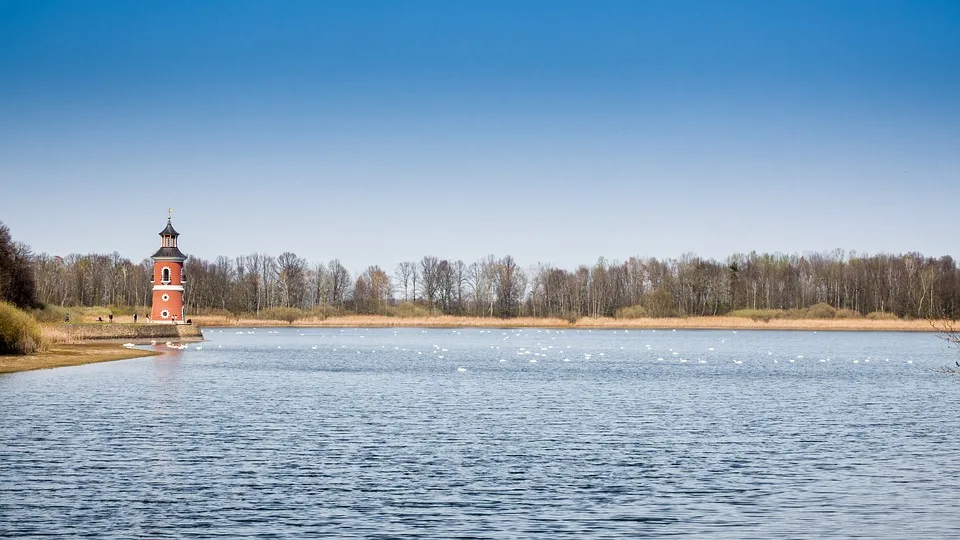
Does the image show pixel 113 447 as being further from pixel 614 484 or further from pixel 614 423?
pixel 614 423

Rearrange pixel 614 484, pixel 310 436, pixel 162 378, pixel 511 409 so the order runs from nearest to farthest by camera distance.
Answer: pixel 614 484 → pixel 310 436 → pixel 511 409 → pixel 162 378

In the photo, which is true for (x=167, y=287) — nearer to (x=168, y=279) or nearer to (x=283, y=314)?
(x=168, y=279)

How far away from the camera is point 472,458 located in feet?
72.1

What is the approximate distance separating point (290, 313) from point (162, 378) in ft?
341

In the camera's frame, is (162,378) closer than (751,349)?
Yes

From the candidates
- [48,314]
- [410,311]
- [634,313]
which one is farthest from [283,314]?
[48,314]

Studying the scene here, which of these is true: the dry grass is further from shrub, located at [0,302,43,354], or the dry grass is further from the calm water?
the calm water

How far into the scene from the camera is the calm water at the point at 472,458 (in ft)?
52.4

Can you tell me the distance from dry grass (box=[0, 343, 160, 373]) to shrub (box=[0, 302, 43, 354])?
0.55 meters

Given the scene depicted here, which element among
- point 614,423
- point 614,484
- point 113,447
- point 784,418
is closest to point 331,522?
point 614,484

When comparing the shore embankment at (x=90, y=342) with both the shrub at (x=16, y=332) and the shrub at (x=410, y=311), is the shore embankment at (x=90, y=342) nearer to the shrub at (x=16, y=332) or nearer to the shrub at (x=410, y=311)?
the shrub at (x=16, y=332)

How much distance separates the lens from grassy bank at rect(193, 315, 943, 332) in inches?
4525

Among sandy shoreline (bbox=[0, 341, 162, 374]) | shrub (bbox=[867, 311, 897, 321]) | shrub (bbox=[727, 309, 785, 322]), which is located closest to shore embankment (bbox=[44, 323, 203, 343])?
sandy shoreline (bbox=[0, 341, 162, 374])

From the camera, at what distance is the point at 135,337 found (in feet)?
253
